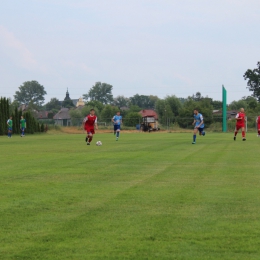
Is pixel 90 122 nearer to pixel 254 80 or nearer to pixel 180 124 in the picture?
pixel 180 124

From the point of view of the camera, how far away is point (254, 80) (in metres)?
107

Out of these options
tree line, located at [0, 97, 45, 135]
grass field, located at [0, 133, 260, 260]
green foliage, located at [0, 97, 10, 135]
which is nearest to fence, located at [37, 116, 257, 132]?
tree line, located at [0, 97, 45, 135]

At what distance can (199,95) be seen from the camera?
169m

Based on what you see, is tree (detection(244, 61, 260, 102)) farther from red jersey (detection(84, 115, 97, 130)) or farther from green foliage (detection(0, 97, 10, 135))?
red jersey (detection(84, 115, 97, 130))

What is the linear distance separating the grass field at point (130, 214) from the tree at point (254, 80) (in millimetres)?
95562

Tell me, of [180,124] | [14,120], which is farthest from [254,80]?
[14,120]

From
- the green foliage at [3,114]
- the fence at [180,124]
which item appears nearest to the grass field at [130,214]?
the green foliage at [3,114]

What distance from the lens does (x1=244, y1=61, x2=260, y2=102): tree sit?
350ft

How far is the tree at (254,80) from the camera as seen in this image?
107m

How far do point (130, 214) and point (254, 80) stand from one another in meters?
102

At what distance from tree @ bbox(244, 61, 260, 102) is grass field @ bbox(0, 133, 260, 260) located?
95.6 metres

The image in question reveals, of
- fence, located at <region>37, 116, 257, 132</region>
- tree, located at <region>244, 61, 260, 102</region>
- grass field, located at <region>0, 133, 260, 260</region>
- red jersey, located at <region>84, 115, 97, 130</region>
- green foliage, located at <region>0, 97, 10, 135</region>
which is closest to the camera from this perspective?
grass field, located at <region>0, 133, 260, 260</region>

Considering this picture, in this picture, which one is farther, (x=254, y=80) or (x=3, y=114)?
(x=254, y=80)

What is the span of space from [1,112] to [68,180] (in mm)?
45160
